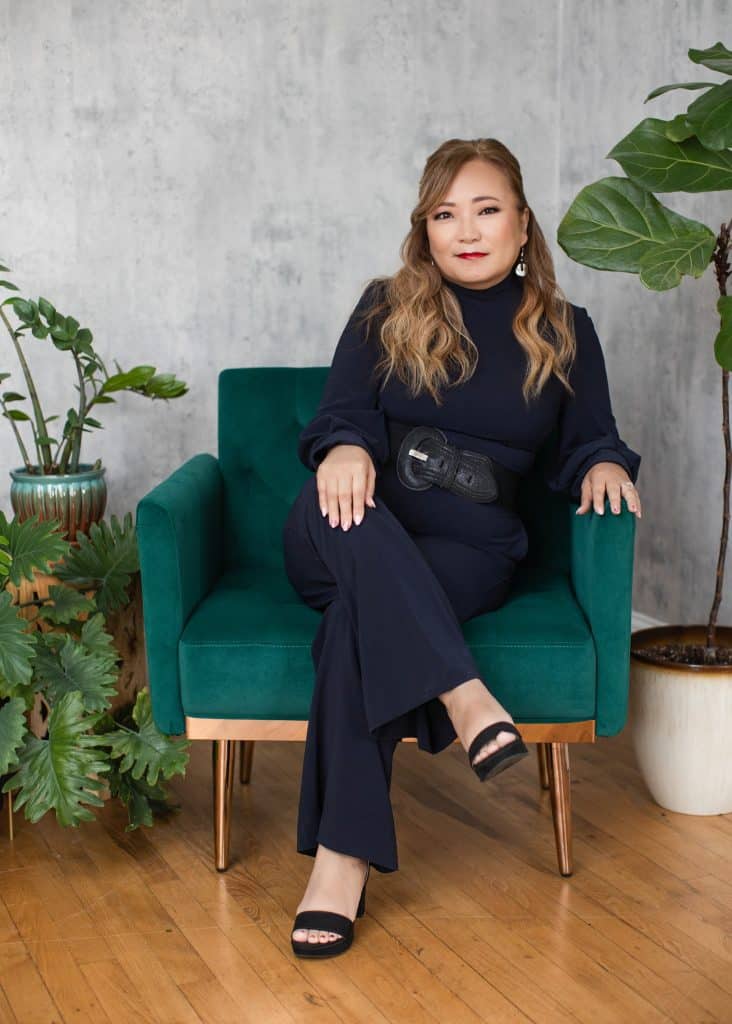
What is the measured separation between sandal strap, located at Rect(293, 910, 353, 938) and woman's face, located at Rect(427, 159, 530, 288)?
1146mm

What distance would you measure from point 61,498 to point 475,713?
1117mm

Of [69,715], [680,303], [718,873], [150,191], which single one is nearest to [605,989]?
[718,873]

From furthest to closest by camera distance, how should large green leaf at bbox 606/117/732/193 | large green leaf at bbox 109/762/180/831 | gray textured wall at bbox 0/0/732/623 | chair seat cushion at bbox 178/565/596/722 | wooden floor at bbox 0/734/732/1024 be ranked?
gray textured wall at bbox 0/0/732/623 → large green leaf at bbox 109/762/180/831 → large green leaf at bbox 606/117/732/193 → chair seat cushion at bbox 178/565/596/722 → wooden floor at bbox 0/734/732/1024

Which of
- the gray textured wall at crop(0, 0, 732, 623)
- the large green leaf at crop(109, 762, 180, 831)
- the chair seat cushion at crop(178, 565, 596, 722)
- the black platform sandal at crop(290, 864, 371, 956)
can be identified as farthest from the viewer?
the gray textured wall at crop(0, 0, 732, 623)

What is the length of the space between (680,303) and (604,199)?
77 cm

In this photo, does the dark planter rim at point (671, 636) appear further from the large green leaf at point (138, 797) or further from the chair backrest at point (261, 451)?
the large green leaf at point (138, 797)

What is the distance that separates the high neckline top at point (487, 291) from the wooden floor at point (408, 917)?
1.00m

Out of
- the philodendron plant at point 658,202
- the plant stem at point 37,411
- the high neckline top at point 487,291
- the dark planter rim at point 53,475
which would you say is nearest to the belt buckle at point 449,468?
the high neckline top at point 487,291

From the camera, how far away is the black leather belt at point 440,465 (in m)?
2.17

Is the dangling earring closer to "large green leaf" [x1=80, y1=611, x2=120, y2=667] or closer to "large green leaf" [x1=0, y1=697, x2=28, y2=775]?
"large green leaf" [x1=80, y1=611, x2=120, y2=667]

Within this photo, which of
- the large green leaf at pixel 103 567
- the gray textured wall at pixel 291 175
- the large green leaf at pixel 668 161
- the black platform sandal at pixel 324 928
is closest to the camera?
the black platform sandal at pixel 324 928

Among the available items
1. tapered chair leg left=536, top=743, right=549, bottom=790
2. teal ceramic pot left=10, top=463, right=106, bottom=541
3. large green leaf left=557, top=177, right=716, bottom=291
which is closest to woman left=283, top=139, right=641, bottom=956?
large green leaf left=557, top=177, right=716, bottom=291

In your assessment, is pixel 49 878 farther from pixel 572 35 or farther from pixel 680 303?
pixel 572 35

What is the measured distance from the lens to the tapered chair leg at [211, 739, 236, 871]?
6.97 ft
